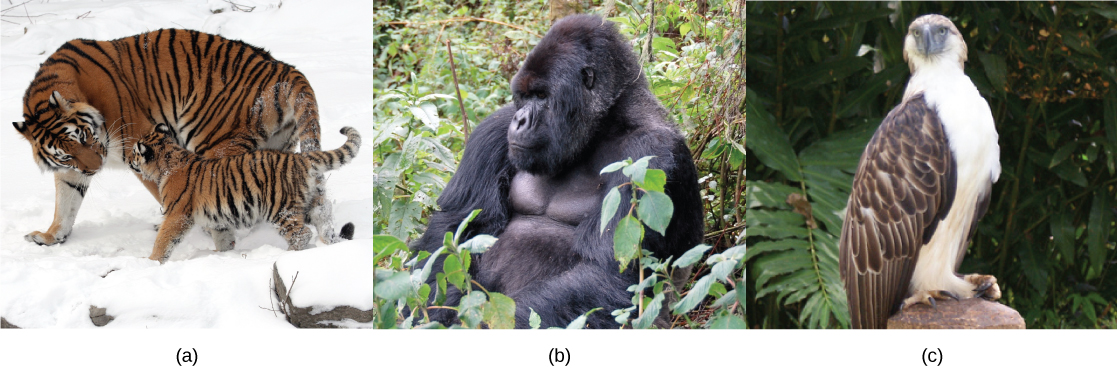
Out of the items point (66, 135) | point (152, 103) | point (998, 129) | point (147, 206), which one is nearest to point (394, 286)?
point (147, 206)

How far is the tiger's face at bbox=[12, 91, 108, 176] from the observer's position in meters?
2.46

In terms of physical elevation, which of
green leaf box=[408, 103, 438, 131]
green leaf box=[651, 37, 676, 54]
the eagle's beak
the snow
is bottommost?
the snow

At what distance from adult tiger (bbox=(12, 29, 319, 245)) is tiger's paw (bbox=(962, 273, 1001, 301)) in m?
2.03

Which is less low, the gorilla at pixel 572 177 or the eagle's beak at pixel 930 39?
the eagle's beak at pixel 930 39

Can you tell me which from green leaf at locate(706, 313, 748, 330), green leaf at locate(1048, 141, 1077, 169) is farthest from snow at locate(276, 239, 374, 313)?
green leaf at locate(1048, 141, 1077, 169)

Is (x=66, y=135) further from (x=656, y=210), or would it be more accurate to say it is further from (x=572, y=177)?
(x=656, y=210)

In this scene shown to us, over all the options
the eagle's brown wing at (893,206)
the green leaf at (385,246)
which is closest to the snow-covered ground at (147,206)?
the green leaf at (385,246)

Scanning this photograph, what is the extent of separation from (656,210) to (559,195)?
0.52 metres

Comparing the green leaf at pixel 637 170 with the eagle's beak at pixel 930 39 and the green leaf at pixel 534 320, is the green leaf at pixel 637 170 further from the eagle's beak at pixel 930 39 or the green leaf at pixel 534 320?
the eagle's beak at pixel 930 39

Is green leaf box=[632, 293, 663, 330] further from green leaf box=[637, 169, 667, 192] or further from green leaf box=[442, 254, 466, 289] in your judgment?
green leaf box=[442, 254, 466, 289]

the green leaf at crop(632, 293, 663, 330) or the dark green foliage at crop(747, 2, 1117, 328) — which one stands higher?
the dark green foliage at crop(747, 2, 1117, 328)

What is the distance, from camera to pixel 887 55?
6.95 ft

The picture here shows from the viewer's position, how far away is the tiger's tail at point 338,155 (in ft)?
8.11

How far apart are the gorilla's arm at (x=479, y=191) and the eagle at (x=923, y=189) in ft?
3.36
